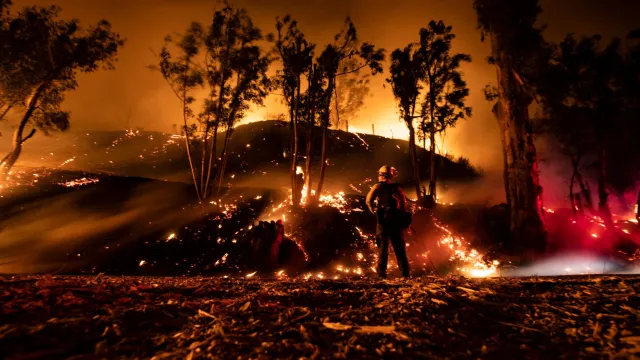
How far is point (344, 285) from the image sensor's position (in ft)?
13.6

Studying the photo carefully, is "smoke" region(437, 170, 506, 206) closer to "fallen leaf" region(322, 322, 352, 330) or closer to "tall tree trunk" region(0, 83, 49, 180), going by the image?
"fallen leaf" region(322, 322, 352, 330)

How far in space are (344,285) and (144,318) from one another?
2.40 m

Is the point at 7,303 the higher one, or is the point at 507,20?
the point at 507,20

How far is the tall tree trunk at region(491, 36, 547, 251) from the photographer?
455 inches

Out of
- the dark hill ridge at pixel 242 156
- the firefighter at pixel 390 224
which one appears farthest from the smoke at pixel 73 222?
the firefighter at pixel 390 224

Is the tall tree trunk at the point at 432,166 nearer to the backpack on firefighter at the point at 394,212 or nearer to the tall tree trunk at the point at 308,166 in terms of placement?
the tall tree trunk at the point at 308,166

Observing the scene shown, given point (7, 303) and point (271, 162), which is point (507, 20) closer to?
point (7, 303)

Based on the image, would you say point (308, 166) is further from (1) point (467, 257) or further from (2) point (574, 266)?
(2) point (574, 266)

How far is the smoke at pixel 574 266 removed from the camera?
38.6ft

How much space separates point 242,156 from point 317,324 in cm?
2790

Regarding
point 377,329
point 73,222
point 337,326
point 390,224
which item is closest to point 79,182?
point 73,222

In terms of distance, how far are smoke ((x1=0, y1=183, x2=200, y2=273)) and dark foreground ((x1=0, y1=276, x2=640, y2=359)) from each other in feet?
40.6

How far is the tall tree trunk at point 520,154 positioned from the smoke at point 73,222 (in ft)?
47.0

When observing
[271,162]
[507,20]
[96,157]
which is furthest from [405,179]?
[96,157]
